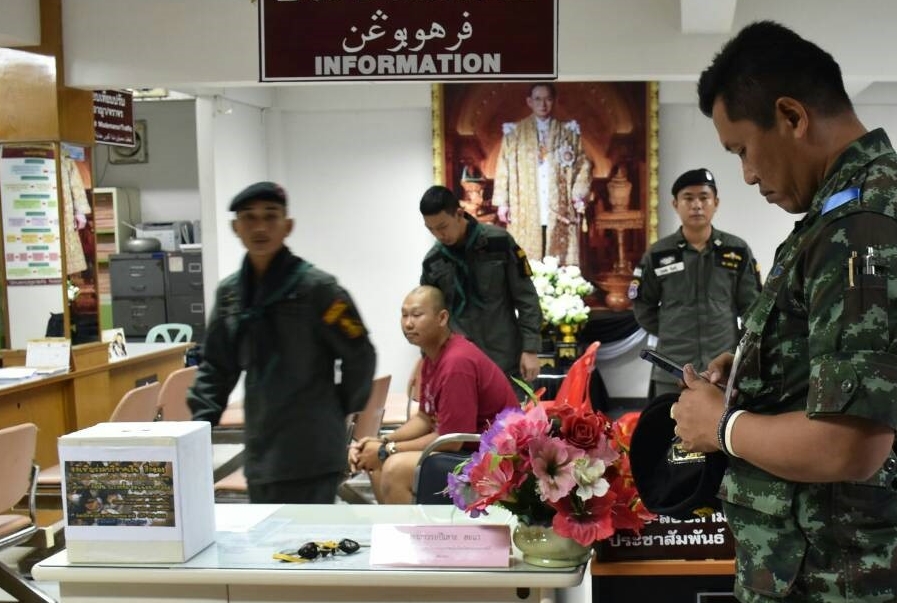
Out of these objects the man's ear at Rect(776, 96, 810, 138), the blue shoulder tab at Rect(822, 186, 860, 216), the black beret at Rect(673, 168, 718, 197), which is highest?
the black beret at Rect(673, 168, 718, 197)

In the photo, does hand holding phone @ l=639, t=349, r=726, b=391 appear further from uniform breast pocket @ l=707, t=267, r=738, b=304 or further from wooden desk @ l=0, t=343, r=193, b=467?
wooden desk @ l=0, t=343, r=193, b=467

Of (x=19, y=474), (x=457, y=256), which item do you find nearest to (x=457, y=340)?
(x=457, y=256)

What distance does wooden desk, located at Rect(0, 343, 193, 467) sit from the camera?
5125mm

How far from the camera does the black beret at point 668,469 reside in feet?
4.57

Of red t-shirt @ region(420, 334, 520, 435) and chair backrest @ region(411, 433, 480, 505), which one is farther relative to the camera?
red t-shirt @ region(420, 334, 520, 435)

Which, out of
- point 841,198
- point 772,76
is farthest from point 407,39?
point 841,198

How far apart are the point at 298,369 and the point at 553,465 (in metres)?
1.00

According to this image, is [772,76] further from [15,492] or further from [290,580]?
[15,492]

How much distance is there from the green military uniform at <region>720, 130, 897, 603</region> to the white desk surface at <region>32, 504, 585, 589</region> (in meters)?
0.71

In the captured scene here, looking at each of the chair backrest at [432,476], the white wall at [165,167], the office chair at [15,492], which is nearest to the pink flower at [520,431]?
the chair backrest at [432,476]

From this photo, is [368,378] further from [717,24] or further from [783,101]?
[717,24]

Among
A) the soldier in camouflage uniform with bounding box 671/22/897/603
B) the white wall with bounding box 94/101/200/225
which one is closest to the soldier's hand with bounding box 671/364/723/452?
the soldier in camouflage uniform with bounding box 671/22/897/603

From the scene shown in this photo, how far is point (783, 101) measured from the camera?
1.19 m

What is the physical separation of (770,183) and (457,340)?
2102 millimetres
